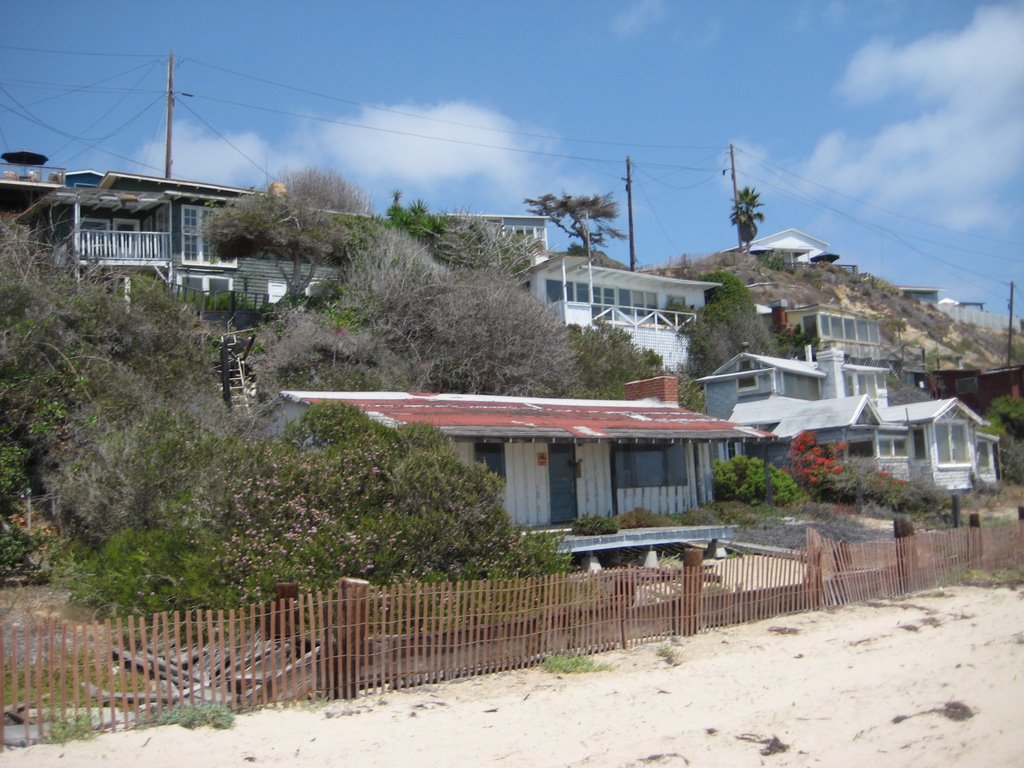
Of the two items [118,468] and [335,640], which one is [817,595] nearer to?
[335,640]

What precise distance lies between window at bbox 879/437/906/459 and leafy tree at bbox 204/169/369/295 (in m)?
19.7

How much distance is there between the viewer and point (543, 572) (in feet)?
42.8

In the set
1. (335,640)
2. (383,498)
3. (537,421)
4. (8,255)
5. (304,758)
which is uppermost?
(8,255)

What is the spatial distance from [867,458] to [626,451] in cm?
1272

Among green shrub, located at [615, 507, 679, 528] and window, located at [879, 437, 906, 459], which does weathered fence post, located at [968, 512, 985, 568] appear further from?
window, located at [879, 437, 906, 459]

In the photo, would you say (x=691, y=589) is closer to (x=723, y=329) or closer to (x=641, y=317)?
(x=641, y=317)

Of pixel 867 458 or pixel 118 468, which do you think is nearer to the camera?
pixel 118 468

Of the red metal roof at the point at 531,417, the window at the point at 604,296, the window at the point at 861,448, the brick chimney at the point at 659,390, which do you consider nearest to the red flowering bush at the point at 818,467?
the window at the point at 861,448

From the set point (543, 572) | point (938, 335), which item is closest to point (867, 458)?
point (543, 572)

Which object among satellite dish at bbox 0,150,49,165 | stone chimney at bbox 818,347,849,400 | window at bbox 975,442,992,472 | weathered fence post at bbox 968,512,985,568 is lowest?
weathered fence post at bbox 968,512,985,568

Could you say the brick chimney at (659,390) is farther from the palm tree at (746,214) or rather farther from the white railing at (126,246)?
the palm tree at (746,214)

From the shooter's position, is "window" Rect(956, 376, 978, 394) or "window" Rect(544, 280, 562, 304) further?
"window" Rect(956, 376, 978, 394)

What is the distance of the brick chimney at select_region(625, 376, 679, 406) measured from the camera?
2575 centimetres

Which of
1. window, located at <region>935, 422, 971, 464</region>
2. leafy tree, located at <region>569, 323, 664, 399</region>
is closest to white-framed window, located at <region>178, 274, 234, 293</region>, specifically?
leafy tree, located at <region>569, 323, 664, 399</region>
